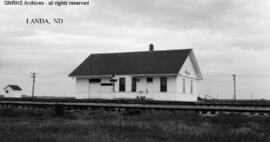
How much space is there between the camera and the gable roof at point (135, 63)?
33.4 meters

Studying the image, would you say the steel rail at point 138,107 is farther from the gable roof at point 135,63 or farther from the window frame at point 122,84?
the gable roof at point 135,63

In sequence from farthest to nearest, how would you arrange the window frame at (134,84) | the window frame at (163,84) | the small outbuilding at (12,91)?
the small outbuilding at (12,91), the window frame at (134,84), the window frame at (163,84)

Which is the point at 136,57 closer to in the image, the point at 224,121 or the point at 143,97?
the point at 143,97

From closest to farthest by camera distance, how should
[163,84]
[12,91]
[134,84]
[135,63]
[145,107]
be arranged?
[145,107] < [163,84] < [134,84] < [135,63] < [12,91]

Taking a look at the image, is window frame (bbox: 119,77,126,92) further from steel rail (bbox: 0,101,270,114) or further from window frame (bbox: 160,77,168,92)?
steel rail (bbox: 0,101,270,114)

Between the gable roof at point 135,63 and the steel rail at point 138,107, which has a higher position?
the gable roof at point 135,63

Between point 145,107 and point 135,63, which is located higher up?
point 135,63

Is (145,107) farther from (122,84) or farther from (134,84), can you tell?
(122,84)

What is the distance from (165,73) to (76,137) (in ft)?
79.1

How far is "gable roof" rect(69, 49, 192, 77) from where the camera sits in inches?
1316

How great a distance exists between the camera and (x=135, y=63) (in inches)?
1394

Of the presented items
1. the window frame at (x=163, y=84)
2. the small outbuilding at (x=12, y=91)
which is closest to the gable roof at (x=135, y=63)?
the window frame at (x=163, y=84)

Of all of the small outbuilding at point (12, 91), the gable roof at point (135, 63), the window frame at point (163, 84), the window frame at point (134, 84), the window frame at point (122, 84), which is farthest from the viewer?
the small outbuilding at point (12, 91)

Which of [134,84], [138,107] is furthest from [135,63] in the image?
[138,107]
